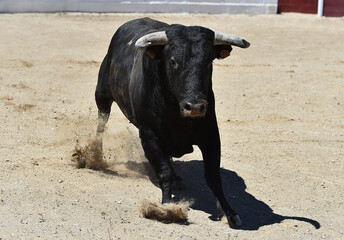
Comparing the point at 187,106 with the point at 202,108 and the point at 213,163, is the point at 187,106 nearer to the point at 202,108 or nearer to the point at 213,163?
the point at 202,108

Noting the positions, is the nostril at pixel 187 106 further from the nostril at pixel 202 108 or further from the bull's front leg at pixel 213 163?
the bull's front leg at pixel 213 163

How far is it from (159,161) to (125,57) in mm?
1352

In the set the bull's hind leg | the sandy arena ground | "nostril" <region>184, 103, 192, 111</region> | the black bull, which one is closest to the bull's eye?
the black bull

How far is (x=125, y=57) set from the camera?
7.05m

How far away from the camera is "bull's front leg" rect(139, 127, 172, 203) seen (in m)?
6.01

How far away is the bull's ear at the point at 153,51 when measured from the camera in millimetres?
5949

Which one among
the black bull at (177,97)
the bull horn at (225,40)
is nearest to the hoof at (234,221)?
the black bull at (177,97)

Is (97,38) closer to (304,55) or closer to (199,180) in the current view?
(304,55)

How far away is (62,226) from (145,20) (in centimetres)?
280

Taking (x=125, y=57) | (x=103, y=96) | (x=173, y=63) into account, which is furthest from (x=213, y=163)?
(x=103, y=96)

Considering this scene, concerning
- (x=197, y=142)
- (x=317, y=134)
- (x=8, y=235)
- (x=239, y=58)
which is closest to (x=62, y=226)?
(x=8, y=235)

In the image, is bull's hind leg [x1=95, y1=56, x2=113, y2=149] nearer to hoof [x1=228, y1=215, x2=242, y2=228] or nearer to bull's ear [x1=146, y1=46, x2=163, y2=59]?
bull's ear [x1=146, y1=46, x2=163, y2=59]

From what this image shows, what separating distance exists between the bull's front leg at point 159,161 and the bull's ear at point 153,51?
23.7 inches

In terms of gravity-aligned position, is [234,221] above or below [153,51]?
below
